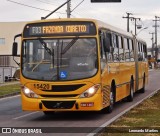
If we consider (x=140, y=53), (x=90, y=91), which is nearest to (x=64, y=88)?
(x=90, y=91)

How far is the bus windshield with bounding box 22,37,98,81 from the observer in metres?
14.6

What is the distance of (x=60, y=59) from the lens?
48.5 ft

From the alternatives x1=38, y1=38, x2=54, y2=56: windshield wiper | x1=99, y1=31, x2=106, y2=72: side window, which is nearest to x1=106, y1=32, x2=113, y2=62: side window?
x1=99, y1=31, x2=106, y2=72: side window

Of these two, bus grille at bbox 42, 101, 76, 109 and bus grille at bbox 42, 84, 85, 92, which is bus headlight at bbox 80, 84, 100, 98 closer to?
bus grille at bbox 42, 84, 85, 92

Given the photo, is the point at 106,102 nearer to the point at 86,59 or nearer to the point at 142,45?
the point at 86,59

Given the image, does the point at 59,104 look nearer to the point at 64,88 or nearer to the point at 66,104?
the point at 66,104

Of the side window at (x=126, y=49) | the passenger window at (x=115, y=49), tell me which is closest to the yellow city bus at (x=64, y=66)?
the passenger window at (x=115, y=49)

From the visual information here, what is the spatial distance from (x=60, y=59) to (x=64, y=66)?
0.26 meters

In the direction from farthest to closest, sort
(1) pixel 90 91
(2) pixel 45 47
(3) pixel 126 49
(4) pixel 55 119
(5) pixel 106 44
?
(3) pixel 126 49 → (5) pixel 106 44 → (4) pixel 55 119 → (2) pixel 45 47 → (1) pixel 90 91

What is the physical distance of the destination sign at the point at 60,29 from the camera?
14992 mm

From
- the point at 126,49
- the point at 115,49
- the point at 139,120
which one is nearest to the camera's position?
the point at 139,120

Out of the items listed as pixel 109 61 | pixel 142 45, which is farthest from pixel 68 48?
pixel 142 45

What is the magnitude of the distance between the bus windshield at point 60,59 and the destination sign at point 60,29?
0.66ft

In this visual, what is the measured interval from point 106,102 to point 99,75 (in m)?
1.42
